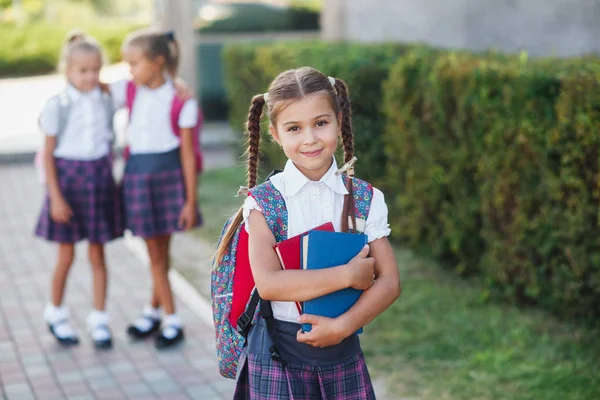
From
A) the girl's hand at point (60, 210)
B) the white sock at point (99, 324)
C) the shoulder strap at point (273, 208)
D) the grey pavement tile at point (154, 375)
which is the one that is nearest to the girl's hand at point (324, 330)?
the shoulder strap at point (273, 208)

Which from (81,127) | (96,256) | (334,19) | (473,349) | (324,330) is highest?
(334,19)

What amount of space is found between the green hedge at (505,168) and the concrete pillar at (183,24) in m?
6.01

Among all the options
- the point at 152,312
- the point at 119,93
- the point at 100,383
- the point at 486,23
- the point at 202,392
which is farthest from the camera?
the point at 486,23

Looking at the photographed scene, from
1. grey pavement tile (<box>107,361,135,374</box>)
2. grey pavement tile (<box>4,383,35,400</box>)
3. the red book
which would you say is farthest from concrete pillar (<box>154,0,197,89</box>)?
the red book

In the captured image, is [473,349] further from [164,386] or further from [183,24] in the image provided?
[183,24]

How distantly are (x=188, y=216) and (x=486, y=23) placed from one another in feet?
15.2

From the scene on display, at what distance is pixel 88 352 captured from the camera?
462 cm

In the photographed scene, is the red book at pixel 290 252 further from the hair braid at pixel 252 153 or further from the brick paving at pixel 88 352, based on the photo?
the brick paving at pixel 88 352

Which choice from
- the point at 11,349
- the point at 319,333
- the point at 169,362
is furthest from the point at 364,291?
the point at 11,349

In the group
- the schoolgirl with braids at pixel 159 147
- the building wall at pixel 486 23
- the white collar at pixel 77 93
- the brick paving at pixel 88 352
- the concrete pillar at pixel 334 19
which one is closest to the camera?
the brick paving at pixel 88 352

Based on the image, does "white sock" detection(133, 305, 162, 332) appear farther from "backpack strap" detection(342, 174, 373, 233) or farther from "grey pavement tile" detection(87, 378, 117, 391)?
"backpack strap" detection(342, 174, 373, 233)

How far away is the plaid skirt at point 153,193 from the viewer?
4.53 meters

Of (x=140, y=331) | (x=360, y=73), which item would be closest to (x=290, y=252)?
(x=140, y=331)

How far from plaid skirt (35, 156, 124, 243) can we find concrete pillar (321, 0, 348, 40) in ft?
21.5
